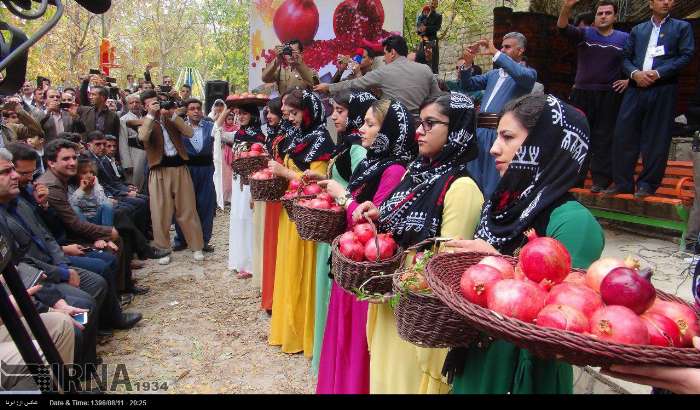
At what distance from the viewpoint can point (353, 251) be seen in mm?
2557

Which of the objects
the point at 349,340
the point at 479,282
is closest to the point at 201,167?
the point at 349,340

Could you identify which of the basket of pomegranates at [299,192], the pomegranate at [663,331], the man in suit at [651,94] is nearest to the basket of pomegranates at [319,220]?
the basket of pomegranates at [299,192]

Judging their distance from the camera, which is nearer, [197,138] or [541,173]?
[541,173]

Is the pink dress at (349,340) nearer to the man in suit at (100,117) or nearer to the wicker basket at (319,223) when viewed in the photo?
the wicker basket at (319,223)

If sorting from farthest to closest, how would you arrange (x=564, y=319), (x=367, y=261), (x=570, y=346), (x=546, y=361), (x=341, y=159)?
(x=341, y=159)
(x=367, y=261)
(x=546, y=361)
(x=564, y=319)
(x=570, y=346)

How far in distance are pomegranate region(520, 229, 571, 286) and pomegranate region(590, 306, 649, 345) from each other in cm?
24

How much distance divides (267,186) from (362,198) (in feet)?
5.04

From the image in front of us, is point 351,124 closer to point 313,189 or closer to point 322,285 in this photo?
point 313,189

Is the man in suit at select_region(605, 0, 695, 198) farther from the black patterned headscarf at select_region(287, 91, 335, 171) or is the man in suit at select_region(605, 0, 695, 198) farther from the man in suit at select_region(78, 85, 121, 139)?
the man in suit at select_region(78, 85, 121, 139)

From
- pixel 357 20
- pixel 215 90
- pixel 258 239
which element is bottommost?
pixel 258 239

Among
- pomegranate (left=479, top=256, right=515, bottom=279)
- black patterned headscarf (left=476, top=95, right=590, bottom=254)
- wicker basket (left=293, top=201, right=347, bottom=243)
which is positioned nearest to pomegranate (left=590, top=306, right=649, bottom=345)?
pomegranate (left=479, top=256, right=515, bottom=279)

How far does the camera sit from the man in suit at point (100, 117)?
9.23m

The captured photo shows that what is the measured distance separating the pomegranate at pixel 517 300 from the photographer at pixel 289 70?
17.0 feet

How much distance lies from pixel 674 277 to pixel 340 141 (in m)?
3.03
